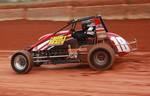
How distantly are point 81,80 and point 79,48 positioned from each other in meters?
1.50

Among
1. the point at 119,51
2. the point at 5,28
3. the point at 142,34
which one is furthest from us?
the point at 5,28

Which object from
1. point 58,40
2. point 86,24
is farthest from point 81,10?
point 58,40

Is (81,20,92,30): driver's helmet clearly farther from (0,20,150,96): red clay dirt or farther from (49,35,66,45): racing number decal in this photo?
(0,20,150,96): red clay dirt

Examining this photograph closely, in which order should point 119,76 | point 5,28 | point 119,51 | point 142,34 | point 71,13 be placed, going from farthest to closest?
1. point 5,28
2. point 71,13
3. point 142,34
4. point 119,51
5. point 119,76

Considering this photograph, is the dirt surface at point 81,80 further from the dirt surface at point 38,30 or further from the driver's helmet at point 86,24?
the dirt surface at point 38,30

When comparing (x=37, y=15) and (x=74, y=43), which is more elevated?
(x=37, y=15)

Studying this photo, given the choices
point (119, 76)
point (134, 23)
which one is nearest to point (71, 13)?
point (134, 23)

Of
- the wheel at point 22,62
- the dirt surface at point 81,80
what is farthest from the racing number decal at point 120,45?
the wheel at point 22,62

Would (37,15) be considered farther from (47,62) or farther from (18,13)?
(47,62)

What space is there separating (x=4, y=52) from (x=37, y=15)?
206 inches

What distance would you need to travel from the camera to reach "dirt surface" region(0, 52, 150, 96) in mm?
9836

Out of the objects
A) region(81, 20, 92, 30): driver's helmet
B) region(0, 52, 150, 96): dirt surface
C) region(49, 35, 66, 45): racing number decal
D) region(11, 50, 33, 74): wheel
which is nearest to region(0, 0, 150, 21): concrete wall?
region(0, 52, 150, 96): dirt surface

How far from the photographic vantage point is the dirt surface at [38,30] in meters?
16.9

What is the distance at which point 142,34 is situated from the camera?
16750mm
